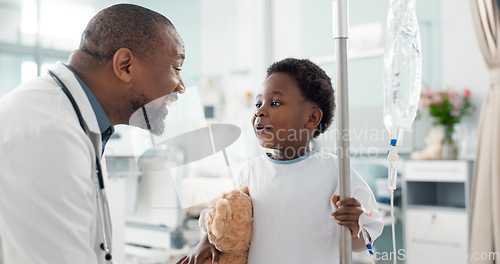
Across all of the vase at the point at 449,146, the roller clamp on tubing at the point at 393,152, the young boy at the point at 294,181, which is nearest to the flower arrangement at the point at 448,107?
the vase at the point at 449,146

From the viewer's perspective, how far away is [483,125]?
9.53 feet

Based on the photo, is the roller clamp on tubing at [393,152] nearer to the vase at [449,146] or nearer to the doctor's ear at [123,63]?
the doctor's ear at [123,63]

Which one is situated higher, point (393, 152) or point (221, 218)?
point (393, 152)

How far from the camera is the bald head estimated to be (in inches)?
38.4

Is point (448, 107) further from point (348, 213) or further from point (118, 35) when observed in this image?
point (118, 35)

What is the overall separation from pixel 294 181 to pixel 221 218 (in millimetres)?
191

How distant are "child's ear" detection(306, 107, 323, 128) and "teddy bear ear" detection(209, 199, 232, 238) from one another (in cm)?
30

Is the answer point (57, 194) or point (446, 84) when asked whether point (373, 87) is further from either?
point (57, 194)

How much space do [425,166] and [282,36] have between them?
216cm

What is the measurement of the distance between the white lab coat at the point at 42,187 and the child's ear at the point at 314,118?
0.57 m

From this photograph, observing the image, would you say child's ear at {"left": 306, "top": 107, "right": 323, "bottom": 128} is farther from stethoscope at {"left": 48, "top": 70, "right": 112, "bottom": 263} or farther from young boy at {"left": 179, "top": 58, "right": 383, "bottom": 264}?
stethoscope at {"left": 48, "top": 70, "right": 112, "bottom": 263}

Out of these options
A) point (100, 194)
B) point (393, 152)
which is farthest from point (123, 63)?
point (393, 152)

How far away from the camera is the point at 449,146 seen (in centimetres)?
320

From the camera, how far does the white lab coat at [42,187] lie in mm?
748
